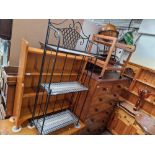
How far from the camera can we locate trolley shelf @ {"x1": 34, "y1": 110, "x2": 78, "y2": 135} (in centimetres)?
139

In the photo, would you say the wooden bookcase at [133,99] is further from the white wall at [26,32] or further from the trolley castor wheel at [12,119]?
the trolley castor wheel at [12,119]

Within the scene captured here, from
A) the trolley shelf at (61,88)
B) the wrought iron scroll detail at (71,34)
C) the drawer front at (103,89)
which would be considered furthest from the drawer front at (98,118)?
the wrought iron scroll detail at (71,34)

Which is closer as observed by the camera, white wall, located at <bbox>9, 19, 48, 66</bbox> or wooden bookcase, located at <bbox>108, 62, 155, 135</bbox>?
white wall, located at <bbox>9, 19, 48, 66</bbox>

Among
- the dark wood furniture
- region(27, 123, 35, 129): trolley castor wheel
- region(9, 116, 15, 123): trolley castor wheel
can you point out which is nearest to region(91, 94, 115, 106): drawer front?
the dark wood furniture

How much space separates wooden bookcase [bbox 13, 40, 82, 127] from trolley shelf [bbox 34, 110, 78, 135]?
0.09 meters

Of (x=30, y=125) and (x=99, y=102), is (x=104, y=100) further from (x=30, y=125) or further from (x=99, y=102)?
(x=30, y=125)

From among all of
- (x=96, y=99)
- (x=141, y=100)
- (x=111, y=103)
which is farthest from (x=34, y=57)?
(x=141, y=100)

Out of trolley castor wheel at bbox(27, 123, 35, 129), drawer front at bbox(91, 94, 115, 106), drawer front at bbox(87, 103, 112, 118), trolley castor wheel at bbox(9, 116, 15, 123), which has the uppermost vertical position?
drawer front at bbox(91, 94, 115, 106)

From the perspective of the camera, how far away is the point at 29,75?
1309 mm

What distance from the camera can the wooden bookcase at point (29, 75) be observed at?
119 cm

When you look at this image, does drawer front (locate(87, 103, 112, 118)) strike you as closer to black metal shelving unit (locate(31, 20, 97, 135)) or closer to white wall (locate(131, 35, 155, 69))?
black metal shelving unit (locate(31, 20, 97, 135))

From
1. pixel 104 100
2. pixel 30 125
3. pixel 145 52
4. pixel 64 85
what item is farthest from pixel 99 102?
pixel 145 52

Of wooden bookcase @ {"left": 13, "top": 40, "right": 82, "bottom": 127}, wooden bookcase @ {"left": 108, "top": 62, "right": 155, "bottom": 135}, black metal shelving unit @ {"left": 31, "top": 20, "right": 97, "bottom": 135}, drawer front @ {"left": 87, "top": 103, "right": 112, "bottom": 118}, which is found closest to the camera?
wooden bookcase @ {"left": 13, "top": 40, "right": 82, "bottom": 127}
